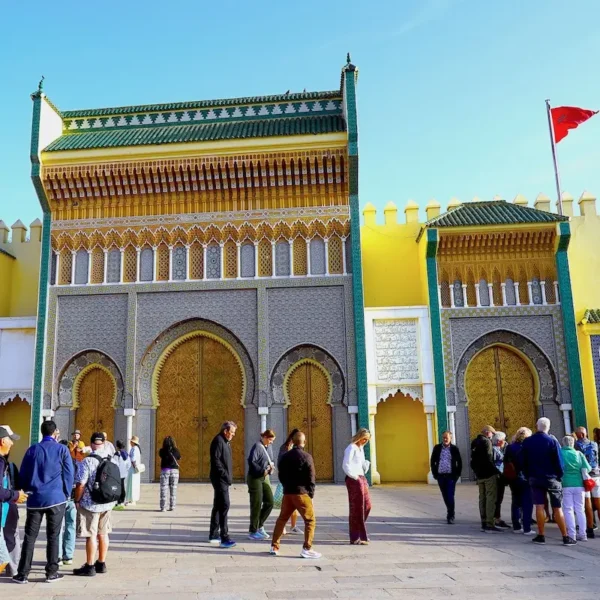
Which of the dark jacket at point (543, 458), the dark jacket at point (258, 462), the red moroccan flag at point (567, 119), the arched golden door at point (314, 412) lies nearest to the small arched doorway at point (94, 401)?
the arched golden door at point (314, 412)

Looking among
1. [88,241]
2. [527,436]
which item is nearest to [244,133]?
[88,241]

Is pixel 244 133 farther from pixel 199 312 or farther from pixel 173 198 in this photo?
pixel 199 312

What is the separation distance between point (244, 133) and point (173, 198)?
2403 mm

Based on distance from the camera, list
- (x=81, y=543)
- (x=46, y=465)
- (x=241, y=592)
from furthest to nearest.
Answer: (x=81, y=543) → (x=46, y=465) → (x=241, y=592)

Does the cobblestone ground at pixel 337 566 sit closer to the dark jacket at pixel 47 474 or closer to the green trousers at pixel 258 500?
the green trousers at pixel 258 500

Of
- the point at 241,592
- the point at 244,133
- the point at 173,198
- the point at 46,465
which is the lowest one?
the point at 241,592

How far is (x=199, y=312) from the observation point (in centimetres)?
1518

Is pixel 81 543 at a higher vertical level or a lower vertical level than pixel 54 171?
lower

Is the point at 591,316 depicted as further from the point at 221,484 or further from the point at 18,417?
the point at 18,417

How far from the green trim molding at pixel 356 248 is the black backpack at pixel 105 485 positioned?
30.4 feet

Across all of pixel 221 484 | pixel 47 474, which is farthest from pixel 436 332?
pixel 47 474

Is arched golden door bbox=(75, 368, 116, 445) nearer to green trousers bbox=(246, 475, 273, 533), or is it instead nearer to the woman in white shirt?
green trousers bbox=(246, 475, 273, 533)

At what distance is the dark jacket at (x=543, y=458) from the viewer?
7.01 m

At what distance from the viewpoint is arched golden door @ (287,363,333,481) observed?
14.5m
